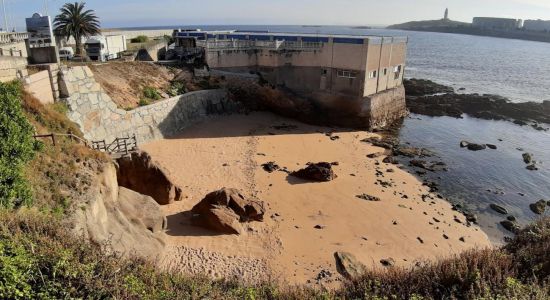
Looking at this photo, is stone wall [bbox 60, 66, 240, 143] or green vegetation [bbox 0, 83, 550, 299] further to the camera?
stone wall [bbox 60, 66, 240, 143]

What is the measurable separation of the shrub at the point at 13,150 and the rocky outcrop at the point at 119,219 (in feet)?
5.82

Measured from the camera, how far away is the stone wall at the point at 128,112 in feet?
68.0

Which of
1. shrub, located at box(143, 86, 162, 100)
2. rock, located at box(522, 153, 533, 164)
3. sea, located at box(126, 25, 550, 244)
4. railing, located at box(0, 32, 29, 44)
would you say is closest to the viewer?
sea, located at box(126, 25, 550, 244)

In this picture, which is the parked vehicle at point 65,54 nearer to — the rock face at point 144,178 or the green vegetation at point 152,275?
the rock face at point 144,178

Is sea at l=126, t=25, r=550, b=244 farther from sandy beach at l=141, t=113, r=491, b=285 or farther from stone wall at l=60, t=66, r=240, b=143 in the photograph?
stone wall at l=60, t=66, r=240, b=143

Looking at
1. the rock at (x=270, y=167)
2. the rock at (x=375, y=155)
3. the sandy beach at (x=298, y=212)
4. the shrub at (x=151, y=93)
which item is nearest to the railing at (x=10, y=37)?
the shrub at (x=151, y=93)

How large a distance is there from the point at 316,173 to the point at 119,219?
40.6ft

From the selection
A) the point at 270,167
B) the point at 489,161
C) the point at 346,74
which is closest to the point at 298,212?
the point at 270,167

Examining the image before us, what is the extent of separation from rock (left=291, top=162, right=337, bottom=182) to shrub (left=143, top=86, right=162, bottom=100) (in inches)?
501

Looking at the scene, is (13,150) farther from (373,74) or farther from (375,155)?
(373,74)

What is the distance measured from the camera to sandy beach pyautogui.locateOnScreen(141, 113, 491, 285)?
15242mm

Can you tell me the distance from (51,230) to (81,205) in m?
4.38

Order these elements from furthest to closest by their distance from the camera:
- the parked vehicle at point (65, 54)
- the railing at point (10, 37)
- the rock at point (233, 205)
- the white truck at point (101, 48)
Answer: the white truck at point (101, 48) < the parked vehicle at point (65, 54) < the railing at point (10, 37) < the rock at point (233, 205)

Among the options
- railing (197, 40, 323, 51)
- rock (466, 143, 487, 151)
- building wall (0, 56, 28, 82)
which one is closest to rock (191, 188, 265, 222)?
building wall (0, 56, 28, 82)
